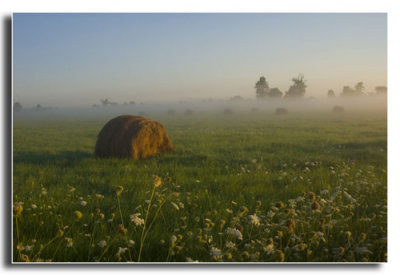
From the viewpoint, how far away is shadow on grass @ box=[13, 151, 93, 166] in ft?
22.8

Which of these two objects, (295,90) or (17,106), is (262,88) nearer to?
(295,90)

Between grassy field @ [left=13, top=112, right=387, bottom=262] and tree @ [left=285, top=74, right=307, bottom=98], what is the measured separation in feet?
4.66

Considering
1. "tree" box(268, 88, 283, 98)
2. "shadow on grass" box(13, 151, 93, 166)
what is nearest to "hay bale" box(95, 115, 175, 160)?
"shadow on grass" box(13, 151, 93, 166)

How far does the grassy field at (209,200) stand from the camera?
3.55 metres

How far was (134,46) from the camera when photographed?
5848 mm

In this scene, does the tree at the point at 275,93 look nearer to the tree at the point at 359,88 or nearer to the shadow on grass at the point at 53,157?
the tree at the point at 359,88

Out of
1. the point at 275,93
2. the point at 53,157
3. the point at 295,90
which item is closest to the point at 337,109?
the point at 295,90

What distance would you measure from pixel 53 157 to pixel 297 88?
5.69 m

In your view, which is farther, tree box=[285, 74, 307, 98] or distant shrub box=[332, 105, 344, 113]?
distant shrub box=[332, 105, 344, 113]

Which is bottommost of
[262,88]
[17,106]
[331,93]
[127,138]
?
[127,138]

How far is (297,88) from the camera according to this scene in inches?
243

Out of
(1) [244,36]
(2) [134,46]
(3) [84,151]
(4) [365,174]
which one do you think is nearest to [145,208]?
(2) [134,46]

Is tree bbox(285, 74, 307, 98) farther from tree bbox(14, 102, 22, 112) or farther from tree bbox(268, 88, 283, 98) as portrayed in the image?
tree bbox(14, 102, 22, 112)
